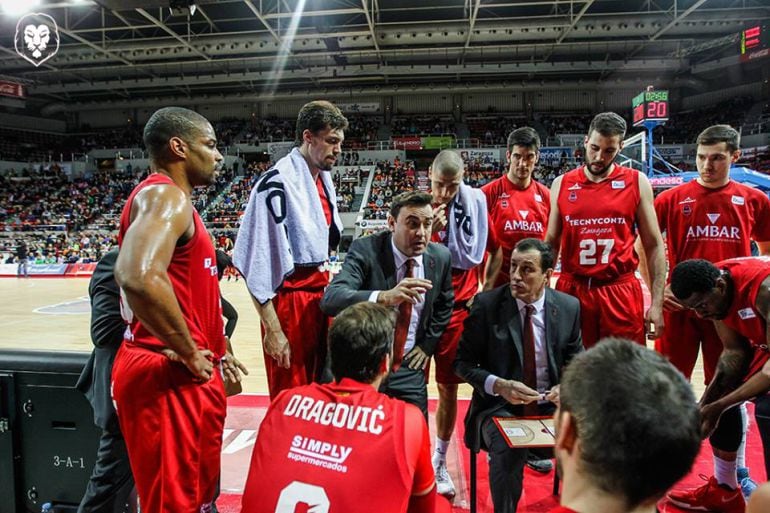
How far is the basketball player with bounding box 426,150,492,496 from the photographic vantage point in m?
3.16

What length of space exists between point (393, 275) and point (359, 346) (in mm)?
1091

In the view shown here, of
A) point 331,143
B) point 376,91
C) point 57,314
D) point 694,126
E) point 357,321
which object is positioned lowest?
point 57,314

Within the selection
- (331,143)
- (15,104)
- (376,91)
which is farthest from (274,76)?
(331,143)

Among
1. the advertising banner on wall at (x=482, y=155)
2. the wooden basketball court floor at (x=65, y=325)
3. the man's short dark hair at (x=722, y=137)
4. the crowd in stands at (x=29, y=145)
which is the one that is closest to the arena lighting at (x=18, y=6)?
the wooden basketball court floor at (x=65, y=325)

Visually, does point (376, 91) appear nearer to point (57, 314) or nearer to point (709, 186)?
point (57, 314)

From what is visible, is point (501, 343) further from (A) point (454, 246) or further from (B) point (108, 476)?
(B) point (108, 476)

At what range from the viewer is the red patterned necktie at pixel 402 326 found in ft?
8.72

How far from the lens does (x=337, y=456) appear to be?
1391 mm

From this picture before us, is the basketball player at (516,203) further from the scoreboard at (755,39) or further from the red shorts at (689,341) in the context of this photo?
the scoreboard at (755,39)

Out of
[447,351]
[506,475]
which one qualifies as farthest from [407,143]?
[506,475]

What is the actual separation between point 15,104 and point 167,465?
3479cm

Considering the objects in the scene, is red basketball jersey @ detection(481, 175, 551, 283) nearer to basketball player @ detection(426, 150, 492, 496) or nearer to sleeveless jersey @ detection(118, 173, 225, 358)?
basketball player @ detection(426, 150, 492, 496)

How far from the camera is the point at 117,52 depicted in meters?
21.5

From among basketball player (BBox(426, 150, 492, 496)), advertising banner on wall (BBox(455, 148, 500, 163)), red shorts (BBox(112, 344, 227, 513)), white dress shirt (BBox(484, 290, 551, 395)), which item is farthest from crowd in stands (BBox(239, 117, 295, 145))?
red shorts (BBox(112, 344, 227, 513))
